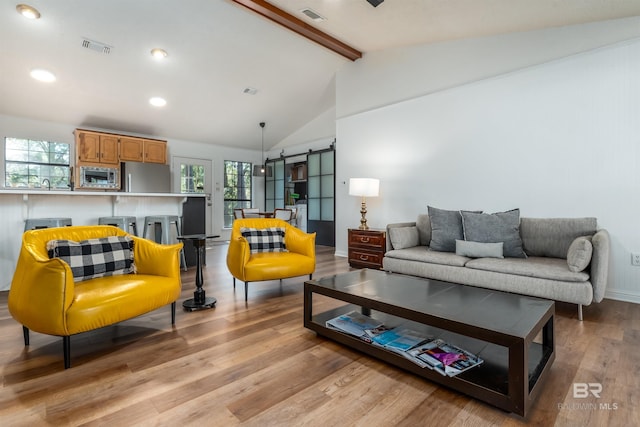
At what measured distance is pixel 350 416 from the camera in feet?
4.43

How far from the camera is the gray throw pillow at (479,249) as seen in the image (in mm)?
3068

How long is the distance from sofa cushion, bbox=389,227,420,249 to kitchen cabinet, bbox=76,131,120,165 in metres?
5.41

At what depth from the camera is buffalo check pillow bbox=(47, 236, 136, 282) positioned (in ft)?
6.98

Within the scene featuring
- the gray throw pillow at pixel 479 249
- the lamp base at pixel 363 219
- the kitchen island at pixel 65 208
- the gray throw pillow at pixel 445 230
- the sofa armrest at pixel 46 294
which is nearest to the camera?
the sofa armrest at pixel 46 294

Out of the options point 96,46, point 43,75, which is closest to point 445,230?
point 96,46

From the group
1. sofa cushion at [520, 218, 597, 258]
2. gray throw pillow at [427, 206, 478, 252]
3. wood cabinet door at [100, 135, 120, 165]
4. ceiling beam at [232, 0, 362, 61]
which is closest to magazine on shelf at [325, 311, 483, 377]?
gray throw pillow at [427, 206, 478, 252]

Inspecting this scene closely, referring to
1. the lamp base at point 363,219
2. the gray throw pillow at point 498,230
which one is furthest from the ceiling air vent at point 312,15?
the gray throw pillow at point 498,230

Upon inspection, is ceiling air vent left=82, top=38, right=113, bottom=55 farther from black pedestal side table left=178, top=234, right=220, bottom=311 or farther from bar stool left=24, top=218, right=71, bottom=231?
black pedestal side table left=178, top=234, right=220, bottom=311

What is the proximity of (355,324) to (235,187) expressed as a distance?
22.6 ft

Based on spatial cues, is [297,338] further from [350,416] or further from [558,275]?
[558,275]

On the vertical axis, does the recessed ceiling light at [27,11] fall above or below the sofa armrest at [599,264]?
above

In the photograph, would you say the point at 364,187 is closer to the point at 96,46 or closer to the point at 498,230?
the point at 498,230

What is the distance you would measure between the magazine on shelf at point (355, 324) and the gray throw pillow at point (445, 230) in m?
1.64

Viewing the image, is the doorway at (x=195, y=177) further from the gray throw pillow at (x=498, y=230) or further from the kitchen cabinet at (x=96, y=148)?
the gray throw pillow at (x=498, y=230)
